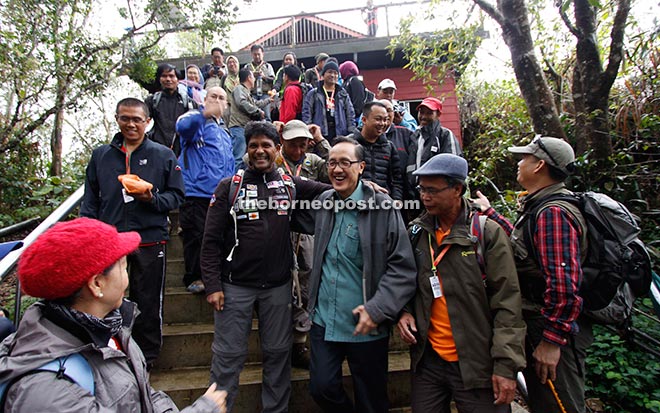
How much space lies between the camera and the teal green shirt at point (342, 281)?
2254 millimetres

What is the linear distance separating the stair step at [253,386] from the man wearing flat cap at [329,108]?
3449mm

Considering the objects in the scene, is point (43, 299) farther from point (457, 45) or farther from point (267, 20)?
point (267, 20)

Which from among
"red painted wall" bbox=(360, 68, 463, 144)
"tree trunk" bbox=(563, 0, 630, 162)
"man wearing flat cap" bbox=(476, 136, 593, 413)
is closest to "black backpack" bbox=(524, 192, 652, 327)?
"man wearing flat cap" bbox=(476, 136, 593, 413)

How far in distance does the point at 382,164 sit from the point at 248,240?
6.26ft

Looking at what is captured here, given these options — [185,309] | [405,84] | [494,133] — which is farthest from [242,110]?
[405,84]

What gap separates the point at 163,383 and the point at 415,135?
3.87 metres

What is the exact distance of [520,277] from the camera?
214 centimetres

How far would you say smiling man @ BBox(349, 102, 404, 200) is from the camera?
3688 millimetres

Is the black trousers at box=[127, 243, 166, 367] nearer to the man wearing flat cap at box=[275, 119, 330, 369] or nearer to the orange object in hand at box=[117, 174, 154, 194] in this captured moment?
the orange object in hand at box=[117, 174, 154, 194]

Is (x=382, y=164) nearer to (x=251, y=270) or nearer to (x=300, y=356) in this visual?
(x=251, y=270)

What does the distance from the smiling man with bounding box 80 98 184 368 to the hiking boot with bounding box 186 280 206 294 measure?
0.70 m

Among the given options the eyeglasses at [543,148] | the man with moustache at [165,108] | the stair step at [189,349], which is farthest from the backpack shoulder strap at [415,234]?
the man with moustache at [165,108]

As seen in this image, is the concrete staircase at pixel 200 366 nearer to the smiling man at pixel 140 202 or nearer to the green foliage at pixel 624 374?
the smiling man at pixel 140 202

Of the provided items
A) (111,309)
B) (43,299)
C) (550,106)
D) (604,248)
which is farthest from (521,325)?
(550,106)
